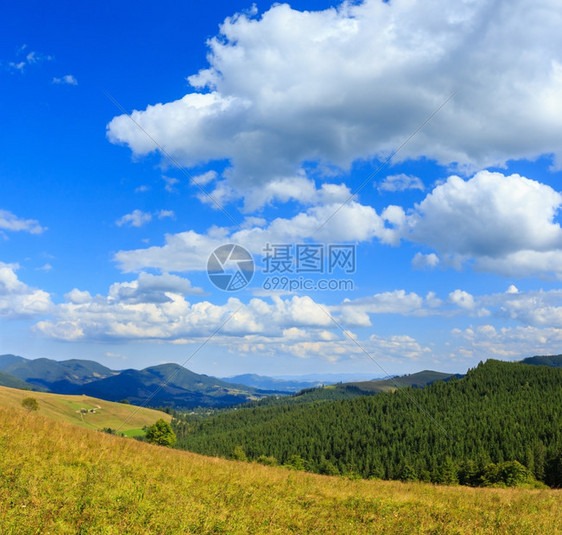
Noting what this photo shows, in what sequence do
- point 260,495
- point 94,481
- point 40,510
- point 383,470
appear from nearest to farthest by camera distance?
1. point 40,510
2. point 94,481
3. point 260,495
4. point 383,470

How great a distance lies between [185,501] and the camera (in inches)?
535

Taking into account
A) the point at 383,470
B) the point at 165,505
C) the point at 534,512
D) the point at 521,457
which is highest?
the point at 165,505

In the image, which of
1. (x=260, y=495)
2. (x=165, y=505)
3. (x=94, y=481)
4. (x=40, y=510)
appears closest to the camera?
(x=40, y=510)

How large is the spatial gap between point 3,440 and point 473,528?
18.6m

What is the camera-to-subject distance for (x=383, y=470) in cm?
19625

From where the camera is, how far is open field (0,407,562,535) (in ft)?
37.9

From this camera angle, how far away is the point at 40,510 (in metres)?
11.1

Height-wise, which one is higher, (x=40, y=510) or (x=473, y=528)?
(x=40, y=510)

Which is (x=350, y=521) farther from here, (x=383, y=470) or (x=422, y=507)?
(x=383, y=470)

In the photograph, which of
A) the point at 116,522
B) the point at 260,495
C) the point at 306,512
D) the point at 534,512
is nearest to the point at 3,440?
the point at 116,522

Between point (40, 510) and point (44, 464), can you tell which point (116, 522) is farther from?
point (44, 464)

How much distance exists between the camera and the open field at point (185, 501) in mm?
11539

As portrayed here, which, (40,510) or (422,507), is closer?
(40,510)

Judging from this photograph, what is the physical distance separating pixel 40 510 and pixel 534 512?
18948mm
